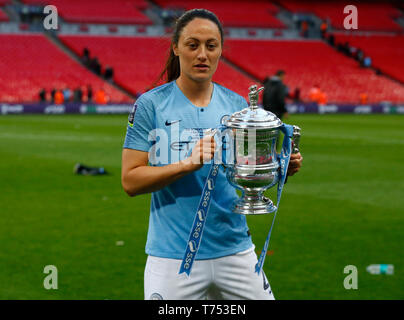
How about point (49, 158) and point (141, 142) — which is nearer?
point (141, 142)

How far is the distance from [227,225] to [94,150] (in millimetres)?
13278

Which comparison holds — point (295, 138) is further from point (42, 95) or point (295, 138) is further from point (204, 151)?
point (42, 95)

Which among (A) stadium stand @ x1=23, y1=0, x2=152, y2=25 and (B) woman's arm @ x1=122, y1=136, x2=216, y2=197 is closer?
(B) woman's arm @ x1=122, y1=136, x2=216, y2=197

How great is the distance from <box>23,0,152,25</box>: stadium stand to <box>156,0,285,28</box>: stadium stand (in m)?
2.85

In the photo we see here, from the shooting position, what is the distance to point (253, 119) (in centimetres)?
273

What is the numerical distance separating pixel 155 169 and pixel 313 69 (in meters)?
40.5

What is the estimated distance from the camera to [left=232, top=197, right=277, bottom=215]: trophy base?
280 cm

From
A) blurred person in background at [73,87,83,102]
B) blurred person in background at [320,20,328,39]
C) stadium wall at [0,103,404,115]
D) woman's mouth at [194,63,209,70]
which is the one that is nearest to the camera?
woman's mouth at [194,63,209,70]

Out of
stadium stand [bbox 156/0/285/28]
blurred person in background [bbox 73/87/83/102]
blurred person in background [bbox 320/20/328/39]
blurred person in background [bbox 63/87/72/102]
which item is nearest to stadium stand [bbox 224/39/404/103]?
stadium stand [bbox 156/0/285/28]

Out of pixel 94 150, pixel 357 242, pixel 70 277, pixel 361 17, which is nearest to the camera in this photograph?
pixel 70 277

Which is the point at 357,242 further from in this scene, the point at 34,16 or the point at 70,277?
the point at 34,16

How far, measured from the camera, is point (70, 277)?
19.0 feet

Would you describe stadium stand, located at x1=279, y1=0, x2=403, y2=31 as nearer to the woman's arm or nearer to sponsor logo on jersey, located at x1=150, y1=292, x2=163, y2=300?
the woman's arm
